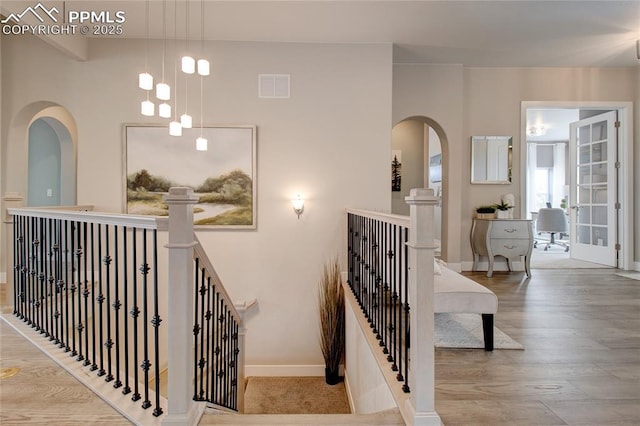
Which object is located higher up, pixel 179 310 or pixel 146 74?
pixel 146 74

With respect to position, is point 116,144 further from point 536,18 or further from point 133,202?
point 536,18

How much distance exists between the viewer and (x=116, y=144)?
170 inches

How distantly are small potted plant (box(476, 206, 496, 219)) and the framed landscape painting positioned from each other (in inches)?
130

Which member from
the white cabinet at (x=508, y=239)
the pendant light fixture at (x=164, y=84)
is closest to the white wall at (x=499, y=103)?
the white cabinet at (x=508, y=239)

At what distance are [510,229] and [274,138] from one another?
343 cm

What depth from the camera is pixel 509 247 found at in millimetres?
5090

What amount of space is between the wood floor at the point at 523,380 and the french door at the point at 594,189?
280cm

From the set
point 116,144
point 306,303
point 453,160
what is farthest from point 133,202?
point 453,160

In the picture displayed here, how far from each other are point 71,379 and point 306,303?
265 centimetres

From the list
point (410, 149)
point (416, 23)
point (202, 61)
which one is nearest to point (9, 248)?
point (202, 61)

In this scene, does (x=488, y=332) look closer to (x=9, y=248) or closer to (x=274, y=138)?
(x=274, y=138)

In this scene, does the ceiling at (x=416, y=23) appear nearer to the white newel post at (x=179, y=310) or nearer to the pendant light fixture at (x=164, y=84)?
the pendant light fixture at (x=164, y=84)

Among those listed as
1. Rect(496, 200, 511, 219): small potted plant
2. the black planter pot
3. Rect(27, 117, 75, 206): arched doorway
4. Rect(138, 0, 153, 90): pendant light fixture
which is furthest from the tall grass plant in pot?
Rect(27, 117, 75, 206): arched doorway

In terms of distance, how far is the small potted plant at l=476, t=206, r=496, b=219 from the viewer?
5355 mm
